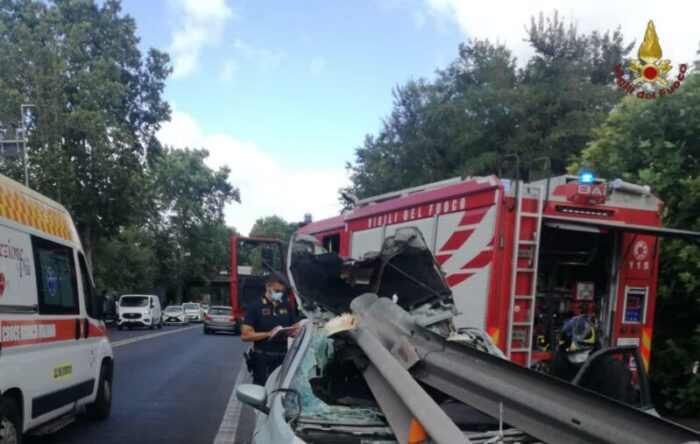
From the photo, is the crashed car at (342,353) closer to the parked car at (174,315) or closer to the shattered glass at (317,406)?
the shattered glass at (317,406)

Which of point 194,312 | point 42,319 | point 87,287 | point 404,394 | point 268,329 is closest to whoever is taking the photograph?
point 404,394

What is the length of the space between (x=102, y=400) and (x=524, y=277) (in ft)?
16.5

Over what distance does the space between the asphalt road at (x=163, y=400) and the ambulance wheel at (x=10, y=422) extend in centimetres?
173

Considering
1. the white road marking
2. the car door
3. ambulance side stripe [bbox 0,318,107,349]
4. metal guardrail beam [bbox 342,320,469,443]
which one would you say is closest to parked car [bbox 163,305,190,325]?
the white road marking

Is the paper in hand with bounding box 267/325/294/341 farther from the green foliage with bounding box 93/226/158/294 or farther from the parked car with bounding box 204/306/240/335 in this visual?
the green foliage with bounding box 93/226/158/294

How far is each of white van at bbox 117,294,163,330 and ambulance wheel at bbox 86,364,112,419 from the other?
2295 cm

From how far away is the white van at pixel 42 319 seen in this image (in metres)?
5.14

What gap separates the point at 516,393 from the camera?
3383 mm

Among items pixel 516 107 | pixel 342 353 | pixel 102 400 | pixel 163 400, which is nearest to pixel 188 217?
pixel 516 107

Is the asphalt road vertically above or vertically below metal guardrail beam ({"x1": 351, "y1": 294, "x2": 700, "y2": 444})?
below

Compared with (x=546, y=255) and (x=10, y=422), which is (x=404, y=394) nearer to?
(x=10, y=422)

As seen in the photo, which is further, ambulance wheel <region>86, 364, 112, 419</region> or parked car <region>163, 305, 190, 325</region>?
parked car <region>163, 305, 190, 325</region>

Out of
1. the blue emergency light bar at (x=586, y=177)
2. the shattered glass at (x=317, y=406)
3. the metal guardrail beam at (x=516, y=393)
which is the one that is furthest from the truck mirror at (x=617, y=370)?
the blue emergency light bar at (x=586, y=177)

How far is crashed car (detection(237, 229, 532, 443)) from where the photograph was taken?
11.2 ft
